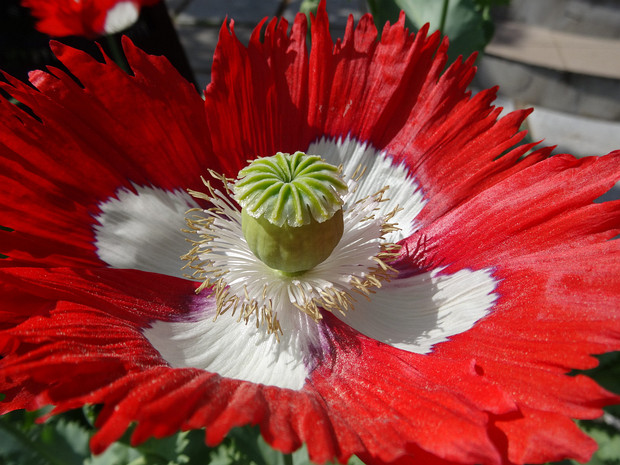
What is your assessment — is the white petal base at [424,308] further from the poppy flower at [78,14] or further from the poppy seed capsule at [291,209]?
the poppy flower at [78,14]

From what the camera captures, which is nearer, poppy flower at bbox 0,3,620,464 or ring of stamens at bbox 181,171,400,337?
poppy flower at bbox 0,3,620,464

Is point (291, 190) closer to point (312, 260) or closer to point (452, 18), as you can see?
point (312, 260)

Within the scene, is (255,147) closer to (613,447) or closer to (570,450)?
A: (570,450)

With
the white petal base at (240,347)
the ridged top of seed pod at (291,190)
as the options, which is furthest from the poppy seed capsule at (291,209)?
the white petal base at (240,347)

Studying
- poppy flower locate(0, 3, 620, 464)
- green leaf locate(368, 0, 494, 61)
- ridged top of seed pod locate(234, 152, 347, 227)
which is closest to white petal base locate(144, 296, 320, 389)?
poppy flower locate(0, 3, 620, 464)

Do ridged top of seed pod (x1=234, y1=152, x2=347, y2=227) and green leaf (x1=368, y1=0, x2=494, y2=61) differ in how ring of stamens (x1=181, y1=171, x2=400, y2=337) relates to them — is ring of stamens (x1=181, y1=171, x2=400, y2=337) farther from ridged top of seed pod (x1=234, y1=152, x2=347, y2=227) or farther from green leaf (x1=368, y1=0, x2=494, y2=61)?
green leaf (x1=368, y1=0, x2=494, y2=61)

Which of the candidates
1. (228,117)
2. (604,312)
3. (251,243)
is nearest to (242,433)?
(251,243)

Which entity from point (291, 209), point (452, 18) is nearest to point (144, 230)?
point (291, 209)
